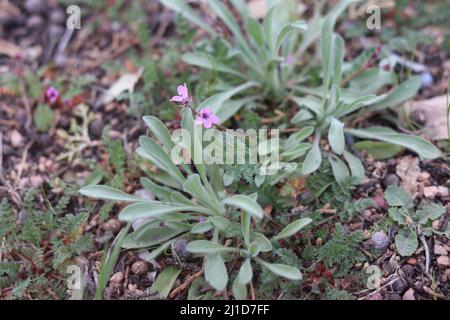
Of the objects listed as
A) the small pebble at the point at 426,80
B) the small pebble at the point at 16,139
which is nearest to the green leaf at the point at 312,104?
the small pebble at the point at 426,80

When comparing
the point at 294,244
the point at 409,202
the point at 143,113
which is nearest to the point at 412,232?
the point at 409,202

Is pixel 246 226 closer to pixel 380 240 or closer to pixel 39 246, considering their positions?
pixel 380 240

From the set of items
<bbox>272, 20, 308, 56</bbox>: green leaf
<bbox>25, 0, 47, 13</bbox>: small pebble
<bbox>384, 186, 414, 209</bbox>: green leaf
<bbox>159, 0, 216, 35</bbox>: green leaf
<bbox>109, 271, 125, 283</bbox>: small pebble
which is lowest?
<bbox>109, 271, 125, 283</bbox>: small pebble

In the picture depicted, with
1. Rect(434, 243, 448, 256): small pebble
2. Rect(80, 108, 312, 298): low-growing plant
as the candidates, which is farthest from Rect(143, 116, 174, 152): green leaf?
Rect(434, 243, 448, 256): small pebble

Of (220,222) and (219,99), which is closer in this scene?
(220,222)

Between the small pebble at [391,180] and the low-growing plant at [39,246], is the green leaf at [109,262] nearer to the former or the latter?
the low-growing plant at [39,246]

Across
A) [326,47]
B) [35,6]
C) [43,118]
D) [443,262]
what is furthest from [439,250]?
[35,6]

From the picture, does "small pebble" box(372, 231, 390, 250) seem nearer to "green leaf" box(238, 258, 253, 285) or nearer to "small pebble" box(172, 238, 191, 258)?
"green leaf" box(238, 258, 253, 285)
